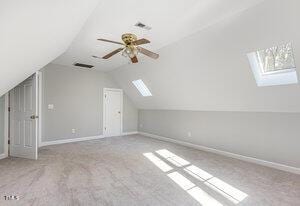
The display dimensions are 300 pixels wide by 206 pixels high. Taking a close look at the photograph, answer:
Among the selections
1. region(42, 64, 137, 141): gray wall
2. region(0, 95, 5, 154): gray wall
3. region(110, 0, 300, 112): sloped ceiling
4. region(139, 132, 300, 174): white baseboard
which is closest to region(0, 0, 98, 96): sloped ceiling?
region(0, 95, 5, 154): gray wall

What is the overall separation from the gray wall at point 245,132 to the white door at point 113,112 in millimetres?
2093

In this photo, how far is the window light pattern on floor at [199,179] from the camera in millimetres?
2242

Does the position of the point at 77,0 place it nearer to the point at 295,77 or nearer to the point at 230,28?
the point at 230,28

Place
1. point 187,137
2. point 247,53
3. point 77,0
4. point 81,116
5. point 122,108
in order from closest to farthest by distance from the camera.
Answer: point 77,0 → point 247,53 → point 187,137 → point 81,116 → point 122,108

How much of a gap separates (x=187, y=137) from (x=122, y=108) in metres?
2.92

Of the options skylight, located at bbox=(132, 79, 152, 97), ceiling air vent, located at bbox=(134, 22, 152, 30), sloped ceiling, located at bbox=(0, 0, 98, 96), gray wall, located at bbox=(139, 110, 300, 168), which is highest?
ceiling air vent, located at bbox=(134, 22, 152, 30)

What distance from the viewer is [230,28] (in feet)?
8.83

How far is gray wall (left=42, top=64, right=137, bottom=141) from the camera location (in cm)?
518

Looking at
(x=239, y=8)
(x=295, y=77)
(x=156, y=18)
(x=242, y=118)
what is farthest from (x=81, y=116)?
(x=295, y=77)

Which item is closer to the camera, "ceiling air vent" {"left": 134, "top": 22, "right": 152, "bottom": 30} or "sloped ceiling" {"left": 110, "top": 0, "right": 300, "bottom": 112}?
"sloped ceiling" {"left": 110, "top": 0, "right": 300, "bottom": 112}

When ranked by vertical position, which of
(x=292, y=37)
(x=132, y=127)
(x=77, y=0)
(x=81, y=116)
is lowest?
(x=132, y=127)

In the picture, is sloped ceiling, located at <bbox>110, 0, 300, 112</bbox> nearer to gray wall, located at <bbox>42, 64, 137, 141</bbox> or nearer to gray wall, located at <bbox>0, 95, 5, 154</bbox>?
gray wall, located at <bbox>42, 64, 137, 141</bbox>

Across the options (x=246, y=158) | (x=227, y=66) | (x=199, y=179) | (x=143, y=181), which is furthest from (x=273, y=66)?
(x=143, y=181)

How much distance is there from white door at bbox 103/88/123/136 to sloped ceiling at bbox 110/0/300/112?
1.54 metres
